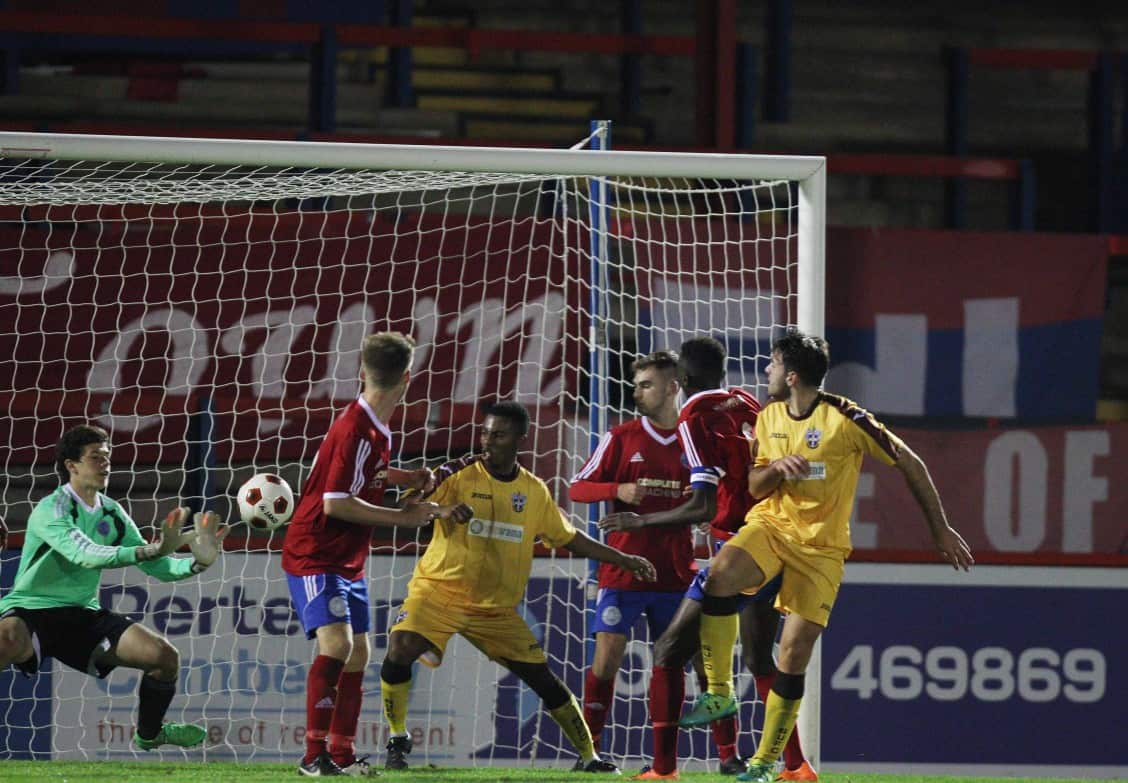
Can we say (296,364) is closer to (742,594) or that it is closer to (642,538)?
(642,538)

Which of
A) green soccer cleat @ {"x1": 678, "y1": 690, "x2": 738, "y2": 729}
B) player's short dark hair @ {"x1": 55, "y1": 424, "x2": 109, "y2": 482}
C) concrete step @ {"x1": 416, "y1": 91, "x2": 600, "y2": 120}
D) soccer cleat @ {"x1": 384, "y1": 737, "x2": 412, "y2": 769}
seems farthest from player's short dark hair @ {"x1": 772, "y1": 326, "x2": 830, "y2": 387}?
concrete step @ {"x1": 416, "y1": 91, "x2": 600, "y2": 120}

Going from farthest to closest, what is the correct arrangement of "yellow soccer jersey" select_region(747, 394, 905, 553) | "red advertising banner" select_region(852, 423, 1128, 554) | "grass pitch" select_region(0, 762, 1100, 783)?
"red advertising banner" select_region(852, 423, 1128, 554), "grass pitch" select_region(0, 762, 1100, 783), "yellow soccer jersey" select_region(747, 394, 905, 553)

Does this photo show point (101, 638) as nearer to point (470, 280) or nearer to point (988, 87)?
point (470, 280)

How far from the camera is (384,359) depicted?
5.71 meters

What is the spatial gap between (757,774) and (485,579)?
1.25 meters

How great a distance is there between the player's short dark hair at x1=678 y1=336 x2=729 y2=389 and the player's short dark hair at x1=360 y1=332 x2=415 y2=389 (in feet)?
3.46

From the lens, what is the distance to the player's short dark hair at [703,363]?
6086mm

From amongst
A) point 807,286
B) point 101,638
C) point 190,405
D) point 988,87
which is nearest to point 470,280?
point 190,405

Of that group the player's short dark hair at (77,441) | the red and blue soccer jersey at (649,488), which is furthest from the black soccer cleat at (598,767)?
the player's short dark hair at (77,441)

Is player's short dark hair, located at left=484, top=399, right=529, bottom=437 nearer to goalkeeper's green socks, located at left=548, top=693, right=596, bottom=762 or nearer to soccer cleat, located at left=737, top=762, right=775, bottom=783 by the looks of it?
goalkeeper's green socks, located at left=548, top=693, right=596, bottom=762

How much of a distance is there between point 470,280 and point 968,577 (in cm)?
288

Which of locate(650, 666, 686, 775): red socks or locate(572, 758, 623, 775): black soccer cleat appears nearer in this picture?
locate(650, 666, 686, 775): red socks

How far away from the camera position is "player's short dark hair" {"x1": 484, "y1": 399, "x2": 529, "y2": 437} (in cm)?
606

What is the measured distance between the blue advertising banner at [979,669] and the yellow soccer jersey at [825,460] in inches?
85.7
